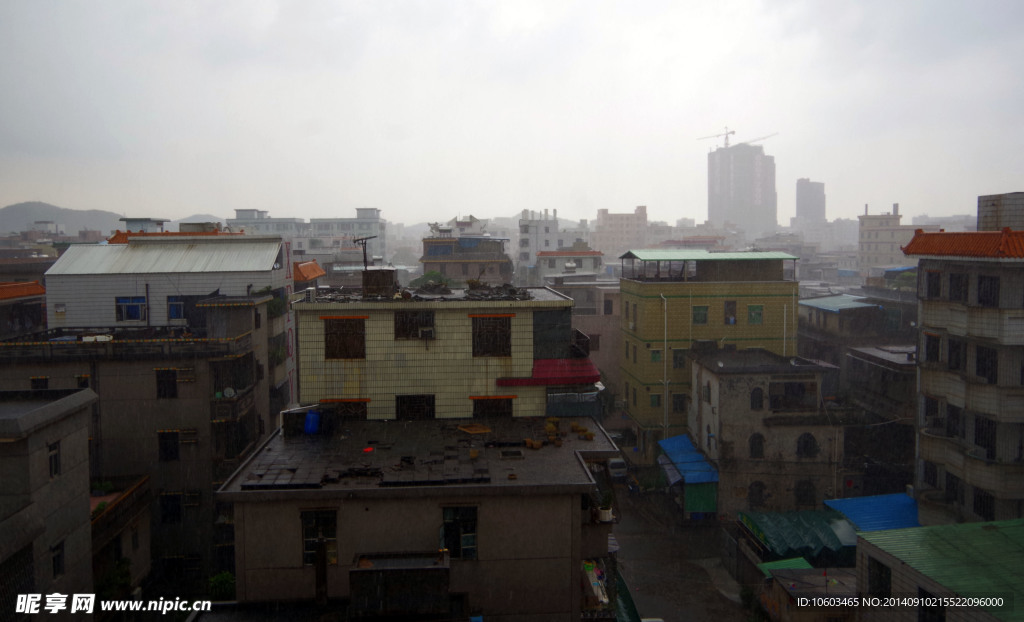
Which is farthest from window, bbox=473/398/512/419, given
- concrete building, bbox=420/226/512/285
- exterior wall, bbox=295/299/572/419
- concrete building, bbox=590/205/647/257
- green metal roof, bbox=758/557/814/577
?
concrete building, bbox=590/205/647/257

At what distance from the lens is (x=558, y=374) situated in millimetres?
20047

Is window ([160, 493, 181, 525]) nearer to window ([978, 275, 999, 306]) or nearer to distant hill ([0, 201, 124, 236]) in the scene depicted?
window ([978, 275, 999, 306])

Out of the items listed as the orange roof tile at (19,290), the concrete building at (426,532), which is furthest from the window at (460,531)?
the orange roof tile at (19,290)

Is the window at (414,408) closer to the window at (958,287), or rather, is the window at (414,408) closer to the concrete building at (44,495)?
the concrete building at (44,495)

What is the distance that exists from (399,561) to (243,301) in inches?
669

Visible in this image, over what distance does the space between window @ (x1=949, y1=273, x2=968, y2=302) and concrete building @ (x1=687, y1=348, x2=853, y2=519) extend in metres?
6.88

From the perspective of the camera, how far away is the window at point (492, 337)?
20.1 m

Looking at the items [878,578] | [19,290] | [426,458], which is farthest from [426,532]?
[19,290]

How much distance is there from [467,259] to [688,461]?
3686cm

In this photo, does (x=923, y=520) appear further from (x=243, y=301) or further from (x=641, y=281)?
(x=243, y=301)

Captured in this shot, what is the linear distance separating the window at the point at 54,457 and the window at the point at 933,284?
29381mm

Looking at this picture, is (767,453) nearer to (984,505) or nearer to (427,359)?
(984,505)

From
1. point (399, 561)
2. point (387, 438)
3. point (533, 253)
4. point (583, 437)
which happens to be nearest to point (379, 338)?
point (387, 438)

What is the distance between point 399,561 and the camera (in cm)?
1301
